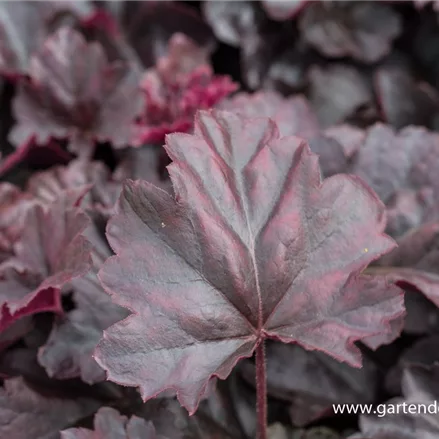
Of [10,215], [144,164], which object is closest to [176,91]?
[144,164]

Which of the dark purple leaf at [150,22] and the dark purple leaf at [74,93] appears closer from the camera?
the dark purple leaf at [74,93]

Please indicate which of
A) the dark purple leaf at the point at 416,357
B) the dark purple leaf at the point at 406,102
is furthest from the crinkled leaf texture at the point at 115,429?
the dark purple leaf at the point at 406,102

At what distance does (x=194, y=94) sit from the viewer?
3.31ft

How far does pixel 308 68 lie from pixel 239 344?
775 mm

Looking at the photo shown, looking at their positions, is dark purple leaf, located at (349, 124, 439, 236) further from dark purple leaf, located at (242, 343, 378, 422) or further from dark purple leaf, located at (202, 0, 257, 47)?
dark purple leaf, located at (202, 0, 257, 47)

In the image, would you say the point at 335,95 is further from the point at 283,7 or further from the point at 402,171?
the point at 402,171

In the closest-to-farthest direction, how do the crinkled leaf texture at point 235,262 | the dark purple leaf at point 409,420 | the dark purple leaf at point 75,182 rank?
the crinkled leaf texture at point 235,262 < the dark purple leaf at point 409,420 < the dark purple leaf at point 75,182

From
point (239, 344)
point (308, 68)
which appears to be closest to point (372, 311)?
point (239, 344)

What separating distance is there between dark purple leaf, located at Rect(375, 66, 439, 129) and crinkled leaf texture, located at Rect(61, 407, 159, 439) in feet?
2.28

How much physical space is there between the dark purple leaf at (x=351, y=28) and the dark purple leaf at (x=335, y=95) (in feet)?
0.14

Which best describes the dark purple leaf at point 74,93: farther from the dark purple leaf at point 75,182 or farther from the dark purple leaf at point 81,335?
the dark purple leaf at point 81,335

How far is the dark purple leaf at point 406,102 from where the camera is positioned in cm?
106

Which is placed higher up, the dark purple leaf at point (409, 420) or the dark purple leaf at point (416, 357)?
the dark purple leaf at point (409, 420)

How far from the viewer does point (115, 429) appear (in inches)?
24.1
